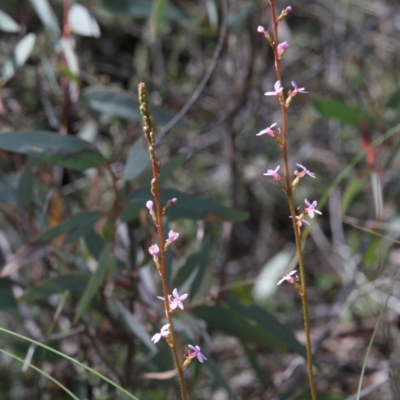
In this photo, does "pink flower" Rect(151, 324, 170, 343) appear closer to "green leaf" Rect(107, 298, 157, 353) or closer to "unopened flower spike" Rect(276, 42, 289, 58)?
"unopened flower spike" Rect(276, 42, 289, 58)

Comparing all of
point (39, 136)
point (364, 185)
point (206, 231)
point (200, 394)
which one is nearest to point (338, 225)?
point (364, 185)

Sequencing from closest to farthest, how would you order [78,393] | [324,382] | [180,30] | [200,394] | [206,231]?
[78,393] < [200,394] < [324,382] < [206,231] < [180,30]

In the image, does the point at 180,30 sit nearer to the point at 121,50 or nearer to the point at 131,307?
the point at 121,50

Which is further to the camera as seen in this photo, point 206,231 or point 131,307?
point 206,231

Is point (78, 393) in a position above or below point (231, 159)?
below

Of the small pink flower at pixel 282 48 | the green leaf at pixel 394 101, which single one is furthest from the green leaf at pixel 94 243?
the green leaf at pixel 394 101

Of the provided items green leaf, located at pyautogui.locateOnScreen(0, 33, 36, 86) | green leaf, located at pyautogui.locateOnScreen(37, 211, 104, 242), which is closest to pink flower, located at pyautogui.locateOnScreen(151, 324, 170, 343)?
green leaf, located at pyautogui.locateOnScreen(37, 211, 104, 242)

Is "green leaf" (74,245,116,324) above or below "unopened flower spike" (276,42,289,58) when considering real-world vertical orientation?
below

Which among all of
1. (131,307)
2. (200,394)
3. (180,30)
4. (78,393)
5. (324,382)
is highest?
(180,30)

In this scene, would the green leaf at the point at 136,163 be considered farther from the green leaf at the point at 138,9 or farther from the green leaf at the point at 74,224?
the green leaf at the point at 138,9
